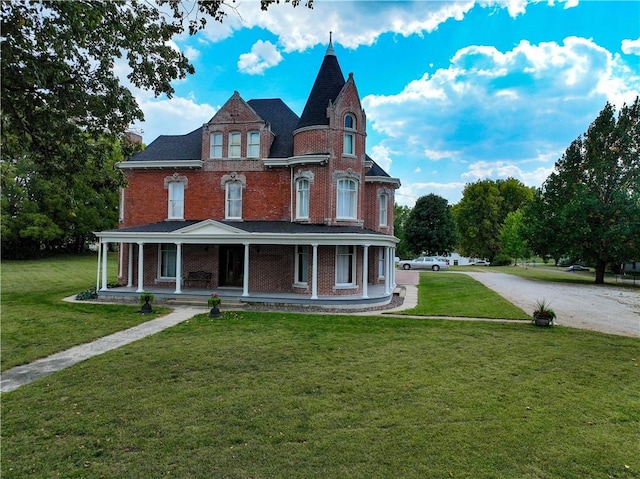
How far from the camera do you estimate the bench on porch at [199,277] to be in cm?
1870

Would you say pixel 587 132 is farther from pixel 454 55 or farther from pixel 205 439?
pixel 205 439

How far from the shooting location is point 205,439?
16.0ft

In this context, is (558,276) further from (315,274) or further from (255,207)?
(255,207)

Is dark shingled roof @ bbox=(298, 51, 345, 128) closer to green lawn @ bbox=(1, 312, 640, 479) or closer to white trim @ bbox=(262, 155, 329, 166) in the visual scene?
white trim @ bbox=(262, 155, 329, 166)

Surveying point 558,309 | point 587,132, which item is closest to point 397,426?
point 558,309

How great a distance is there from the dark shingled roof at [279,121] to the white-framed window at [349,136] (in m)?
2.87

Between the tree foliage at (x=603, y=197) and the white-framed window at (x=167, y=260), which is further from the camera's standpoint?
the tree foliage at (x=603, y=197)

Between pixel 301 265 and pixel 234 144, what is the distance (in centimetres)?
711

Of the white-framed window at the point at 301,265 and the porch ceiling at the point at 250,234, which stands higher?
the porch ceiling at the point at 250,234

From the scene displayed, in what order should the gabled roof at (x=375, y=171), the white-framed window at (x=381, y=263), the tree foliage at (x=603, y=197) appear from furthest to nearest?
the tree foliage at (x=603, y=197)
the white-framed window at (x=381, y=263)
the gabled roof at (x=375, y=171)

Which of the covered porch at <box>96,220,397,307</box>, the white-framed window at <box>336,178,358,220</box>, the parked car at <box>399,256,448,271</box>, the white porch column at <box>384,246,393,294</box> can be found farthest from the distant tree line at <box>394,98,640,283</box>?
the white-framed window at <box>336,178,358,220</box>

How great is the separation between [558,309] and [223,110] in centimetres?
1782

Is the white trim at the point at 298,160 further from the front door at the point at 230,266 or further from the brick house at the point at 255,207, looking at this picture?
the front door at the point at 230,266

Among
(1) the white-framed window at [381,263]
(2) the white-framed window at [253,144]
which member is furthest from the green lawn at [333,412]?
(1) the white-framed window at [381,263]
